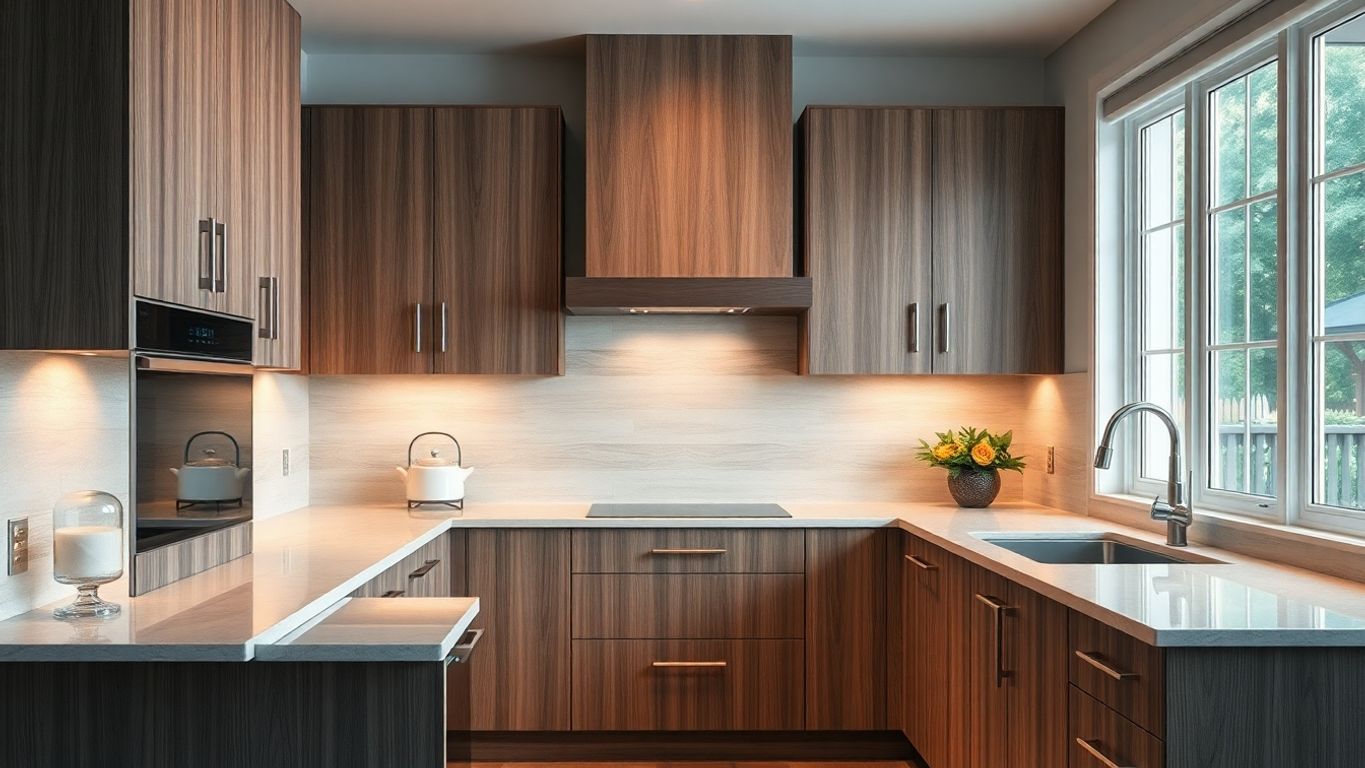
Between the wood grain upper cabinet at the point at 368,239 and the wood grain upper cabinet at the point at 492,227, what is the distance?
0.06m

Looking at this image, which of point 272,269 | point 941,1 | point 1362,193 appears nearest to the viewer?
point 1362,193

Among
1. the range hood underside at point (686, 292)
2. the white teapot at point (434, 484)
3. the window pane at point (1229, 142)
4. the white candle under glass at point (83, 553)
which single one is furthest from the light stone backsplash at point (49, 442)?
the window pane at point (1229, 142)

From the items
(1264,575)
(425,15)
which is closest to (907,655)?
(1264,575)

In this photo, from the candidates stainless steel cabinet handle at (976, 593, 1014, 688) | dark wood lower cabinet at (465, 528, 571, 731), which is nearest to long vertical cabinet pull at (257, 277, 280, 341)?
dark wood lower cabinet at (465, 528, 571, 731)

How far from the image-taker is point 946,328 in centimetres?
365

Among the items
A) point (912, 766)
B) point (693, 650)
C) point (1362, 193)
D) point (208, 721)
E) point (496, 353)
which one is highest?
point (1362, 193)

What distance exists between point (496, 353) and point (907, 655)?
1698 mm

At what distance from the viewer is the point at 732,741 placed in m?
3.54

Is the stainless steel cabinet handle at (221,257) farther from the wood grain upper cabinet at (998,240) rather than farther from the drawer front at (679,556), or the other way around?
the wood grain upper cabinet at (998,240)

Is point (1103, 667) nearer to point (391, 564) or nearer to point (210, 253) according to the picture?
point (391, 564)

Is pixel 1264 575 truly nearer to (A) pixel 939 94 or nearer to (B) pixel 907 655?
(B) pixel 907 655

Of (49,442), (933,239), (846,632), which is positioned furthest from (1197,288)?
(49,442)

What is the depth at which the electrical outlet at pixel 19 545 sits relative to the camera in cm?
194

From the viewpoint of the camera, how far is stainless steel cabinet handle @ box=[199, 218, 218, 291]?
221cm
